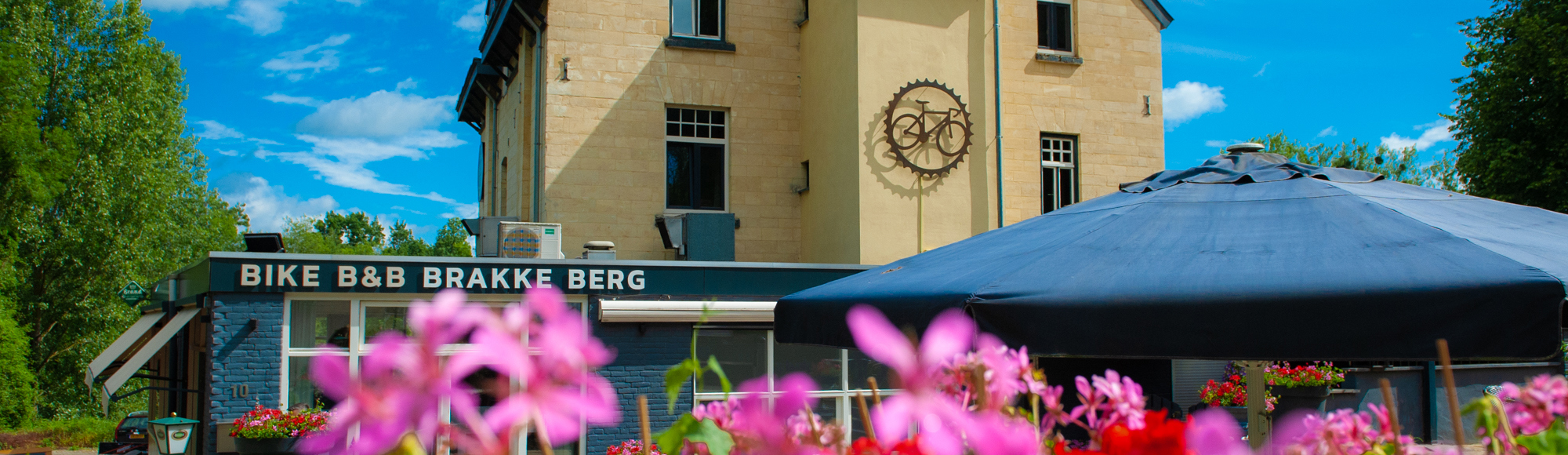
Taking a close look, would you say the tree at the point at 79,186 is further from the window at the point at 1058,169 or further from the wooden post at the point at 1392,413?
the wooden post at the point at 1392,413

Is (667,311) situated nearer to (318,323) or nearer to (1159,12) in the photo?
(318,323)

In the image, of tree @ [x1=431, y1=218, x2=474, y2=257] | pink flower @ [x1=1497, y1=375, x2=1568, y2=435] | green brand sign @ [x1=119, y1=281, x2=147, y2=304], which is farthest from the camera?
tree @ [x1=431, y1=218, x2=474, y2=257]

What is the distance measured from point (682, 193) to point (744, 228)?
1.01 meters

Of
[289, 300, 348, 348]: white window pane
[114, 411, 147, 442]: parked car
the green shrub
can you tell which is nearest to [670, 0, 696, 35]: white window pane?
[289, 300, 348, 348]: white window pane

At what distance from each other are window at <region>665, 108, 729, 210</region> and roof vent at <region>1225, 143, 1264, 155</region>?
8297 mm

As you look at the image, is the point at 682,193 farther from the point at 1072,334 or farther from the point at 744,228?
the point at 1072,334

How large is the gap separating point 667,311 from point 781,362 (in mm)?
1711

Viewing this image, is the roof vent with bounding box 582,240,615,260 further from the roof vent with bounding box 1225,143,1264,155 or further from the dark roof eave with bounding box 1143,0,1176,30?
the dark roof eave with bounding box 1143,0,1176,30

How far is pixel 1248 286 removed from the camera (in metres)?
3.31

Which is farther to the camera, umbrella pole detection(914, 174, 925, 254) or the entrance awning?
umbrella pole detection(914, 174, 925, 254)

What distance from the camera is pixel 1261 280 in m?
3.34

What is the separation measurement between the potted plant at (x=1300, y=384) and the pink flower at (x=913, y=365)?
36.7 ft

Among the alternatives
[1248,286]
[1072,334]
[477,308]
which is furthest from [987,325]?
[477,308]

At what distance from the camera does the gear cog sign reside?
474 inches
